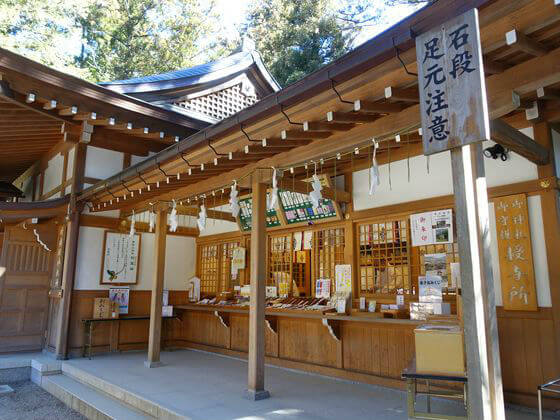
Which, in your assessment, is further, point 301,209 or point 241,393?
point 301,209

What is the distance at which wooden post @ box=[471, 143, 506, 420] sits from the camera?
258cm

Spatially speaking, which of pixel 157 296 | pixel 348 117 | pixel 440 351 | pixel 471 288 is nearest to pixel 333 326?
pixel 440 351

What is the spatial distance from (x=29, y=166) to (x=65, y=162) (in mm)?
3786

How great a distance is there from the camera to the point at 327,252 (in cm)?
721

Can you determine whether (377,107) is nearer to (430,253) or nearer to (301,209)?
(430,253)

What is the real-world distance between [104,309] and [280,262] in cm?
380

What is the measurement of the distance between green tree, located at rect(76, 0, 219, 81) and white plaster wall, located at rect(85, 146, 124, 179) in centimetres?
1292

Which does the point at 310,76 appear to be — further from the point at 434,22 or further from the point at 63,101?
the point at 63,101

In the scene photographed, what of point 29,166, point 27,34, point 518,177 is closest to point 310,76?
point 518,177

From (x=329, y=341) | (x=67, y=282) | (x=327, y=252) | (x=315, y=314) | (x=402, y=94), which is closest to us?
(x=402, y=94)

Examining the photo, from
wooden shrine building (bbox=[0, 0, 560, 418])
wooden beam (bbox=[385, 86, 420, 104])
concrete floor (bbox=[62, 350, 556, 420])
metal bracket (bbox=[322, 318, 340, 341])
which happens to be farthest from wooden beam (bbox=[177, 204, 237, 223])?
wooden beam (bbox=[385, 86, 420, 104])

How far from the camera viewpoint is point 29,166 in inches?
489

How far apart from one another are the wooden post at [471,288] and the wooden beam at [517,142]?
961 millimetres

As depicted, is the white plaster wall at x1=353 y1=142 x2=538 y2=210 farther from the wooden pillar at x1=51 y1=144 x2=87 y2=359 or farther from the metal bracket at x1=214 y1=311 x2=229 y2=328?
the wooden pillar at x1=51 y1=144 x2=87 y2=359
